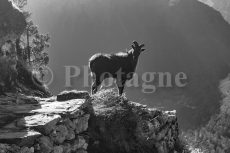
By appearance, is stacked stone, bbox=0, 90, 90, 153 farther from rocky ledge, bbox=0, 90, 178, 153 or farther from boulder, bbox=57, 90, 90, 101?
boulder, bbox=57, 90, 90, 101

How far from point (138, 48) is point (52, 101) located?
8772mm

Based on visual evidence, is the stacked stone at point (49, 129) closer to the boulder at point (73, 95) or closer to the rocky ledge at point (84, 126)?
the rocky ledge at point (84, 126)

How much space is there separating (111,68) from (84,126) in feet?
25.8

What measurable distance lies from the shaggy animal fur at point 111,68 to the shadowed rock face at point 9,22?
14.5 feet

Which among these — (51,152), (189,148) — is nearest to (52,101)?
(51,152)

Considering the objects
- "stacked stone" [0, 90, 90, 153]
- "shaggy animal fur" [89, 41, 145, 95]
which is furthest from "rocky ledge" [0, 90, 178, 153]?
"shaggy animal fur" [89, 41, 145, 95]

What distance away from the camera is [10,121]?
13789 mm

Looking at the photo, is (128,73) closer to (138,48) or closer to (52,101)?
(138,48)

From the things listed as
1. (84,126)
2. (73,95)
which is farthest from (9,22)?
(84,126)

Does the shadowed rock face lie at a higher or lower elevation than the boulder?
higher

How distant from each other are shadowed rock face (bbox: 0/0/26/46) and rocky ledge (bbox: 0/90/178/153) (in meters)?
3.53

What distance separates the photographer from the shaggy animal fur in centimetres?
2269

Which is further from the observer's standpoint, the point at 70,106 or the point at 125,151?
the point at 125,151

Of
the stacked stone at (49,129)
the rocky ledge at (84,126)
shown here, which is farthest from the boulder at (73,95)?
the stacked stone at (49,129)
